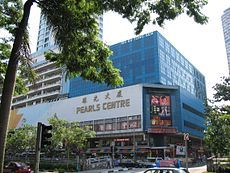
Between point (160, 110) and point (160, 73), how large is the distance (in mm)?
12711

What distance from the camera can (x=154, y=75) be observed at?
2638 inches

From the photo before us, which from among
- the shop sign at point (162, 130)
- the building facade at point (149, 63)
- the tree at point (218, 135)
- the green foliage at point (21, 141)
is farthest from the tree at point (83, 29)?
the building facade at point (149, 63)

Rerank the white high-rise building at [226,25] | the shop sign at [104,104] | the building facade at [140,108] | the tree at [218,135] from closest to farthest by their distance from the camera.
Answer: the tree at [218,135]
the white high-rise building at [226,25]
the building facade at [140,108]
the shop sign at [104,104]

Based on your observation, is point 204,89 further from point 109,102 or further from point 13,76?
point 13,76

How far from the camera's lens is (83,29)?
7.97 meters

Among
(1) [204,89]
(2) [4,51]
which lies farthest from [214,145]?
(1) [204,89]

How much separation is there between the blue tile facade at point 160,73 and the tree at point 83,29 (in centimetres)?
4815

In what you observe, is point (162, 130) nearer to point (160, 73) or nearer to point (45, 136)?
point (160, 73)

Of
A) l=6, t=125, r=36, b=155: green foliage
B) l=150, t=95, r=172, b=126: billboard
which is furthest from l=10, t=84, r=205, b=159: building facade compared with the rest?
l=6, t=125, r=36, b=155: green foliage

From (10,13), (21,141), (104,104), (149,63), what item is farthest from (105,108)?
(10,13)

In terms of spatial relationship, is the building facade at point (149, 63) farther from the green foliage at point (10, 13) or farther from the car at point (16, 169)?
the green foliage at point (10, 13)

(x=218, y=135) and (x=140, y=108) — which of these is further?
(x=140, y=108)

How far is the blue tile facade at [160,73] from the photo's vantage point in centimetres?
5893

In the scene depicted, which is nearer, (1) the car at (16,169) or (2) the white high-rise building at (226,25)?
(1) the car at (16,169)
